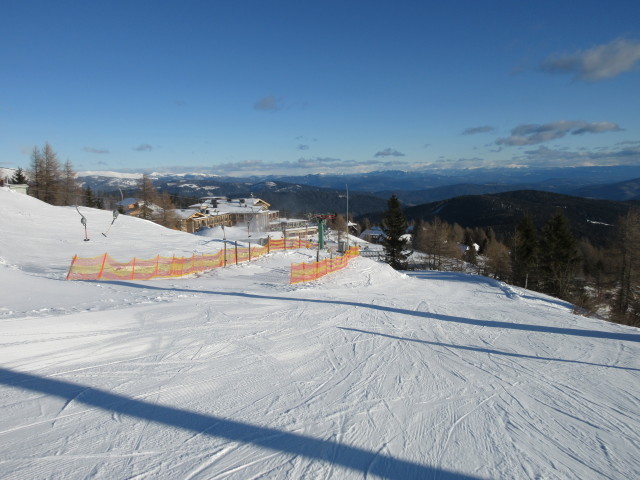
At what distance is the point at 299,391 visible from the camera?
553cm

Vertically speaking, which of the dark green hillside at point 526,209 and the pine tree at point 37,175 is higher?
the pine tree at point 37,175

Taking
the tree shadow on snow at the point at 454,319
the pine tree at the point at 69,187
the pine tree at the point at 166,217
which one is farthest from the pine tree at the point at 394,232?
the pine tree at the point at 69,187

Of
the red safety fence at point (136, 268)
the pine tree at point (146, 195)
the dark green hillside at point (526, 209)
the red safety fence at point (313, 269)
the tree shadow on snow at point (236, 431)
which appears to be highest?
the pine tree at point (146, 195)

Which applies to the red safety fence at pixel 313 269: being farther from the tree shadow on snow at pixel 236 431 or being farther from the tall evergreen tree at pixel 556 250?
the tall evergreen tree at pixel 556 250

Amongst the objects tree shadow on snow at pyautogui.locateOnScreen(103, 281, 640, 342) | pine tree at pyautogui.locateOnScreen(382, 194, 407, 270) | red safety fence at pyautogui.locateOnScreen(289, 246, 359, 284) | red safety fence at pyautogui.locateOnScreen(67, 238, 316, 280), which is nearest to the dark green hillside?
pine tree at pyautogui.locateOnScreen(382, 194, 407, 270)

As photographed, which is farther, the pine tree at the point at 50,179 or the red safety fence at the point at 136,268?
the pine tree at the point at 50,179

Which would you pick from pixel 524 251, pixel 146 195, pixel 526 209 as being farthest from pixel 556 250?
pixel 526 209

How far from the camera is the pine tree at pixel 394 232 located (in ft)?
130

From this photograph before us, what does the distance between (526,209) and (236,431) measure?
13959 centimetres

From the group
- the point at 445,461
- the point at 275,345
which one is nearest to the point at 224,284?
the point at 275,345

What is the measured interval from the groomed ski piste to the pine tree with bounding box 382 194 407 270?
28156 millimetres

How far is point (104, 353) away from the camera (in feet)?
21.8

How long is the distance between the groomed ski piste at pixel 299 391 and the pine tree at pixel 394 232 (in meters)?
28.2

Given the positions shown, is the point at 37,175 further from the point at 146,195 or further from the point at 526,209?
the point at 526,209
